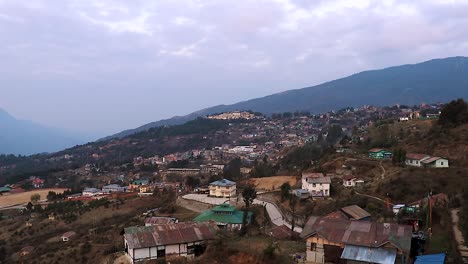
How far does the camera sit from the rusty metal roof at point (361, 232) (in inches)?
747

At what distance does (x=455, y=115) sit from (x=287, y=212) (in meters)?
22.9

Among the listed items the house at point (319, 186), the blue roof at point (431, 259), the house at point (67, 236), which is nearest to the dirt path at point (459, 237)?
the blue roof at point (431, 259)

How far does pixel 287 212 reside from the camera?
106 feet

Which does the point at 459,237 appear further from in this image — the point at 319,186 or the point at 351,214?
the point at 319,186

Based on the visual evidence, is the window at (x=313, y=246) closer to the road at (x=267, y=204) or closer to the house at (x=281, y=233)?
the house at (x=281, y=233)

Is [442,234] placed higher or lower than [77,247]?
higher

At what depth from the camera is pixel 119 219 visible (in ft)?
142

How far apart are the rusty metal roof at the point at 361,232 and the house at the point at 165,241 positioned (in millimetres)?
5443

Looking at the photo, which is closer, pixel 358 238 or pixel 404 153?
pixel 358 238

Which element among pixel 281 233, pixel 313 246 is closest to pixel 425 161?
pixel 281 233

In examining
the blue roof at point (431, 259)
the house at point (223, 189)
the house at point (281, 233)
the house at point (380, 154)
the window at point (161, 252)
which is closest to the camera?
the blue roof at point (431, 259)

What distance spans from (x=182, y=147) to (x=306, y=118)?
44203mm

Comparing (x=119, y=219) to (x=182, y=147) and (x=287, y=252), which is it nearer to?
(x=287, y=252)

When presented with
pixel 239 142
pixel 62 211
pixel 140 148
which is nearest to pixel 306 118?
pixel 239 142
